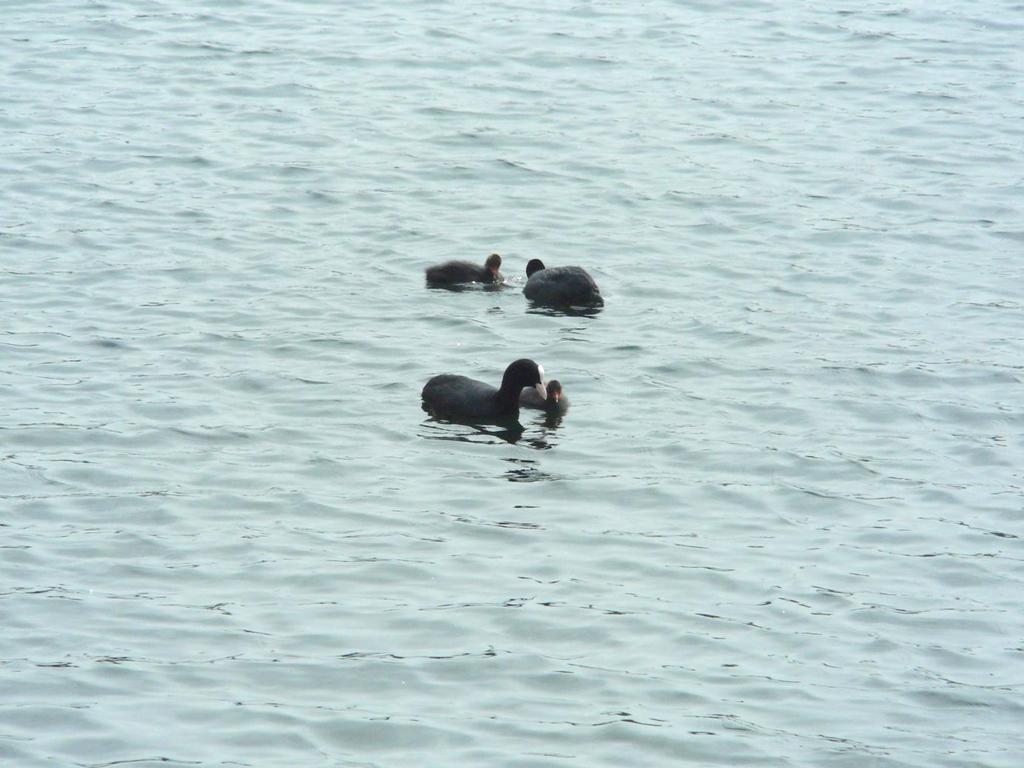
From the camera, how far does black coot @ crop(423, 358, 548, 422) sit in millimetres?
14680

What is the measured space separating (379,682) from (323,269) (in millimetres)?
8799

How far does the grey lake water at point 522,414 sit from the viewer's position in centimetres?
1011

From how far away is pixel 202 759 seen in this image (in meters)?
9.19

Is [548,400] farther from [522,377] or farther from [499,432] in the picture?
[499,432]

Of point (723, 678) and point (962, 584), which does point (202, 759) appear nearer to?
point (723, 678)

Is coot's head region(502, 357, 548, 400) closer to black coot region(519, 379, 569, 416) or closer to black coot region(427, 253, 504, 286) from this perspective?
black coot region(519, 379, 569, 416)

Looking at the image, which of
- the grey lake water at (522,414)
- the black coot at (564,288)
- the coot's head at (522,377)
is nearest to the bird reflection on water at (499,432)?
the grey lake water at (522,414)

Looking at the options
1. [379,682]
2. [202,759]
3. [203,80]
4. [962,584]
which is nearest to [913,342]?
[962,584]

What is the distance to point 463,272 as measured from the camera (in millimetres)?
17812

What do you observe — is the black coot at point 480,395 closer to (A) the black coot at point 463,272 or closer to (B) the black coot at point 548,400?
(B) the black coot at point 548,400

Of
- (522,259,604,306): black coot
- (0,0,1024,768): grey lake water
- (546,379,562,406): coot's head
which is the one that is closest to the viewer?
(0,0,1024,768): grey lake water

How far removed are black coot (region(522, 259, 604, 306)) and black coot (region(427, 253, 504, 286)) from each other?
18.6 inches

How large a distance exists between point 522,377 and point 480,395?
38cm

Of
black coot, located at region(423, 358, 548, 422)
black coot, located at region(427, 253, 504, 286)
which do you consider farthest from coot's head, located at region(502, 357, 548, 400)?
black coot, located at region(427, 253, 504, 286)
